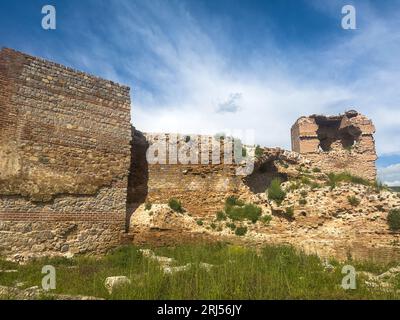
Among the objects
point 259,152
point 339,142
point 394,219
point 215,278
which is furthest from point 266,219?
point 339,142

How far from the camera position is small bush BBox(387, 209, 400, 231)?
11492mm

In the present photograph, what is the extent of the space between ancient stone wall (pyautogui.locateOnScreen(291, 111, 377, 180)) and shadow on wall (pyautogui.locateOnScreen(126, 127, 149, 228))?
10.9m

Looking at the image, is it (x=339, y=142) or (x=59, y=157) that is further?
(x=339, y=142)

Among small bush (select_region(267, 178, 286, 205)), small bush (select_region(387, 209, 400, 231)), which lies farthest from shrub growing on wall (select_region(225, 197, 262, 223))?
small bush (select_region(387, 209, 400, 231))

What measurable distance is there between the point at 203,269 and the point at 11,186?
6143 millimetres

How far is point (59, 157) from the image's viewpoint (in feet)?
37.9

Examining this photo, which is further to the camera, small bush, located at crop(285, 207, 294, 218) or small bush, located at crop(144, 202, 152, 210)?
small bush, located at crop(144, 202, 152, 210)

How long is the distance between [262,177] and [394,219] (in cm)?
558

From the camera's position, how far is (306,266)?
9047 millimetres

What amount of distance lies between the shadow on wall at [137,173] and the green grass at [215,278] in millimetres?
3429

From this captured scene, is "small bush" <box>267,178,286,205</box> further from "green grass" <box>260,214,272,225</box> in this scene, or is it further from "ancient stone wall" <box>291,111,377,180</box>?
"ancient stone wall" <box>291,111,377,180</box>

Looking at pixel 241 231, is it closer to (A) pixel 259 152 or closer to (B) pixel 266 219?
(B) pixel 266 219
